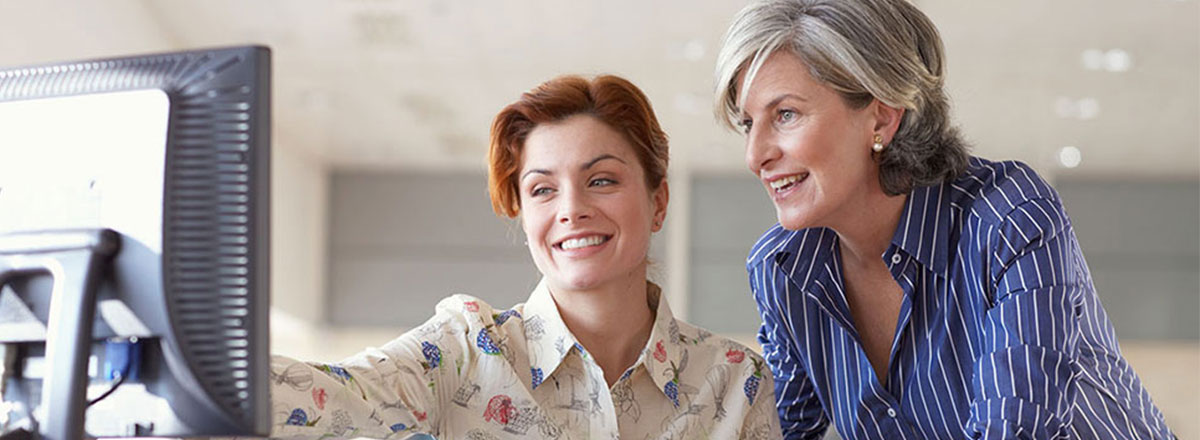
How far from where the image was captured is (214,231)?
1.08 meters

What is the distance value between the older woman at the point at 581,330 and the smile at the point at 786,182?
0.20 m

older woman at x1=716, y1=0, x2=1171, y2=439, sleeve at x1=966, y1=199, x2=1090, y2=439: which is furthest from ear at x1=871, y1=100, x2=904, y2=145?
sleeve at x1=966, y1=199, x2=1090, y2=439

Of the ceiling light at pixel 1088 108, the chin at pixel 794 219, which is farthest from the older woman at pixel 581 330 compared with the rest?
the ceiling light at pixel 1088 108

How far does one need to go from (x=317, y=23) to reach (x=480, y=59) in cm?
92

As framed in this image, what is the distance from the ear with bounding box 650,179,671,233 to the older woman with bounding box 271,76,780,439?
2 centimetres

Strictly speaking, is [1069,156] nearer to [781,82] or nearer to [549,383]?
[781,82]

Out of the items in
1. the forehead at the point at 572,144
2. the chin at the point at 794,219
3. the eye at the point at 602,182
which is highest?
the forehead at the point at 572,144

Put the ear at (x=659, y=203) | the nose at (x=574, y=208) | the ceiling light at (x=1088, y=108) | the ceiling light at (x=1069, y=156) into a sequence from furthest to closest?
the ceiling light at (x=1069, y=156), the ceiling light at (x=1088, y=108), the ear at (x=659, y=203), the nose at (x=574, y=208)

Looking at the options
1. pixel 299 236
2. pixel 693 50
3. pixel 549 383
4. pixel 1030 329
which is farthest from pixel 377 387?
pixel 299 236

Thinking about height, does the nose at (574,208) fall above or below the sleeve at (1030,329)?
above

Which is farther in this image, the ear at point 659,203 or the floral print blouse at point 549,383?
the ear at point 659,203

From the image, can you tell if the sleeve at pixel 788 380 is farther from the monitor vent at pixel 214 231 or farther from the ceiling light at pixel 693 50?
the ceiling light at pixel 693 50

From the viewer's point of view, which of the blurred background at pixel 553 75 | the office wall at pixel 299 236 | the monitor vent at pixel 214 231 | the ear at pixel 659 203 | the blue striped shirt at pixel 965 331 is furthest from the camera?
the office wall at pixel 299 236

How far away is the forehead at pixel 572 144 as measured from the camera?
1.82 m
